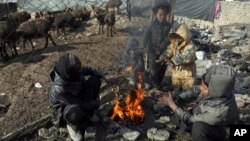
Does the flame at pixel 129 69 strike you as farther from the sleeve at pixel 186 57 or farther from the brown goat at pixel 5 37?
the brown goat at pixel 5 37

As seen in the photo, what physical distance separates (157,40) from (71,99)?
3413 mm

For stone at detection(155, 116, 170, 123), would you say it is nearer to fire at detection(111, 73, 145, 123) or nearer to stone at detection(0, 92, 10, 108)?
fire at detection(111, 73, 145, 123)

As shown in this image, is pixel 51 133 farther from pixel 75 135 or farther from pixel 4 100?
pixel 4 100

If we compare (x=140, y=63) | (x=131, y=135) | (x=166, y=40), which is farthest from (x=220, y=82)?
(x=166, y=40)

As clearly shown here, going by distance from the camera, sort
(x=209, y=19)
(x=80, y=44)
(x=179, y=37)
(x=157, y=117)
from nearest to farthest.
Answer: (x=157, y=117) < (x=179, y=37) < (x=80, y=44) < (x=209, y=19)

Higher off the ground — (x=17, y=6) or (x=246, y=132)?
(x=17, y=6)

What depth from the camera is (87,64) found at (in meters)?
9.50

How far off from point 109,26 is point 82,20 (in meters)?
2.03

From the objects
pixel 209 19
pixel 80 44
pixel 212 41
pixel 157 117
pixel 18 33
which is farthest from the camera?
pixel 209 19

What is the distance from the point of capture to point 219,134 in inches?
191

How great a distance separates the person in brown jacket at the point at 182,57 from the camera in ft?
22.7

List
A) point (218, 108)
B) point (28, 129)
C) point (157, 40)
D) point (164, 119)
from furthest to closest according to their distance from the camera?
point (157, 40)
point (164, 119)
point (28, 129)
point (218, 108)

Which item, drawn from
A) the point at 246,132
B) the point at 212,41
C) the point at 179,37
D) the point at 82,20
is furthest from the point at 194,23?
the point at 246,132

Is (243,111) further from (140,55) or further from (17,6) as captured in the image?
(17,6)
